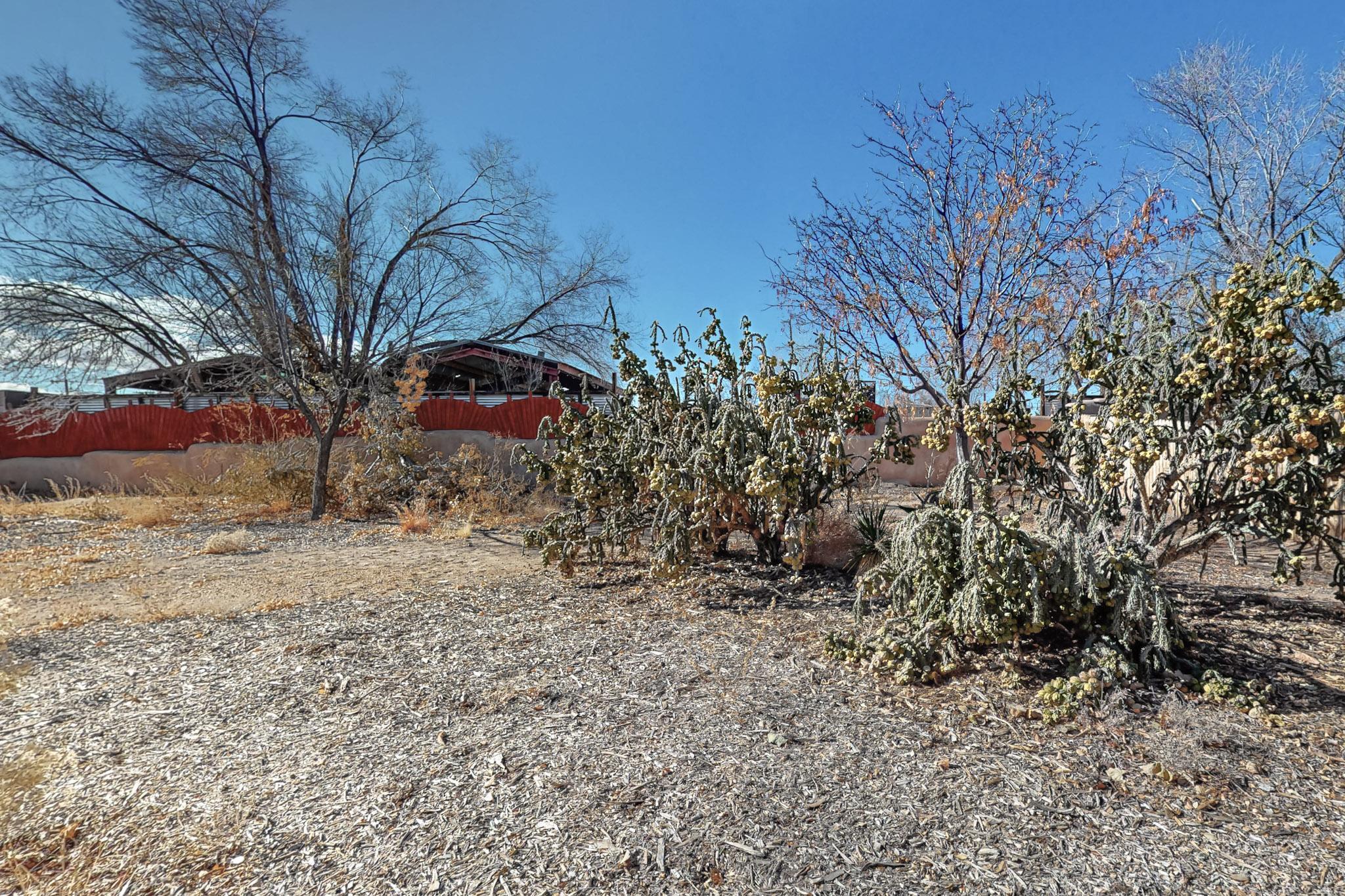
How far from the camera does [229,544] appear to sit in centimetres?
668

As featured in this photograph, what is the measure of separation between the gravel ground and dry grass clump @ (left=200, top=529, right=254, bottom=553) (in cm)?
299

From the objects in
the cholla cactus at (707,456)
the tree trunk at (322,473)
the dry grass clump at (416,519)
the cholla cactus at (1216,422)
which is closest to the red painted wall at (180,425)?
the tree trunk at (322,473)

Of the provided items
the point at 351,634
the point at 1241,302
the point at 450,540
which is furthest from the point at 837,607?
the point at 450,540

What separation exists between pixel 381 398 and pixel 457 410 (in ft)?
11.3

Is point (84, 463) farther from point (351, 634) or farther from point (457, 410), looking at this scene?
point (351, 634)

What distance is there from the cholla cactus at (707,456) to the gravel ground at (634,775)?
1.08 m

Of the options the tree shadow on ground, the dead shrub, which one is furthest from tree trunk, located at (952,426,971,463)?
the dead shrub

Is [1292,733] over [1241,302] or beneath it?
beneath

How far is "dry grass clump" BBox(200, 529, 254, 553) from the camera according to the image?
21.4 ft

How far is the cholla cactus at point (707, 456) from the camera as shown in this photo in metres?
4.36

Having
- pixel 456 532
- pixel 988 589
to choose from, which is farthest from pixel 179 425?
pixel 988 589

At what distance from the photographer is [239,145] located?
1027cm

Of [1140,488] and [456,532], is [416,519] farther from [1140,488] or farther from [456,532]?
[1140,488]

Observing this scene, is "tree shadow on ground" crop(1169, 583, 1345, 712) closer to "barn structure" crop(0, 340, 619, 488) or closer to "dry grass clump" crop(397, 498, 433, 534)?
"dry grass clump" crop(397, 498, 433, 534)
